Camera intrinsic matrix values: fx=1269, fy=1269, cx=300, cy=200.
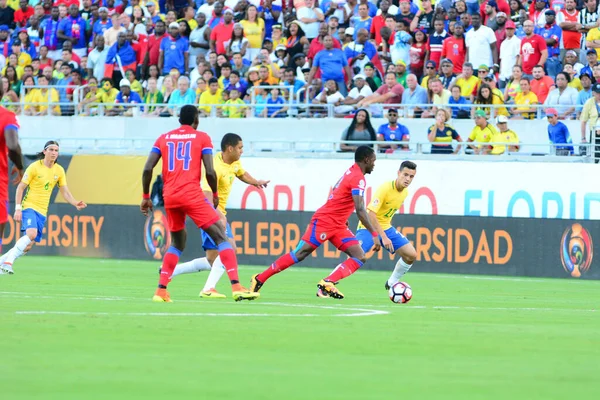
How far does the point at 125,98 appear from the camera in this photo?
31594 mm

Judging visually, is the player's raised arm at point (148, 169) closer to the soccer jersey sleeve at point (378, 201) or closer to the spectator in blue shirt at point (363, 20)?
the soccer jersey sleeve at point (378, 201)

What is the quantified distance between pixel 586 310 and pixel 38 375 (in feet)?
28.0

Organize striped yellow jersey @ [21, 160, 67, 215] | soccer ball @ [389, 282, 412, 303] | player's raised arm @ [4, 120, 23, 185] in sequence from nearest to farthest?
player's raised arm @ [4, 120, 23, 185], soccer ball @ [389, 282, 412, 303], striped yellow jersey @ [21, 160, 67, 215]

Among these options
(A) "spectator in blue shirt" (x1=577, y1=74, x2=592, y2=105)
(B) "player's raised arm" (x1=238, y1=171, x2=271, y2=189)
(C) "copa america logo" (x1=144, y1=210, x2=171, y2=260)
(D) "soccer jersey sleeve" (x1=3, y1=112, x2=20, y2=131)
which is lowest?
Answer: (C) "copa america logo" (x1=144, y1=210, x2=171, y2=260)

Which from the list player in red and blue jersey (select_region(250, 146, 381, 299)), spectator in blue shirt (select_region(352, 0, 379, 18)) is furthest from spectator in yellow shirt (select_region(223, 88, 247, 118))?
player in red and blue jersey (select_region(250, 146, 381, 299))

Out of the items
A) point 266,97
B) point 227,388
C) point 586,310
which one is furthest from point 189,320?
point 266,97

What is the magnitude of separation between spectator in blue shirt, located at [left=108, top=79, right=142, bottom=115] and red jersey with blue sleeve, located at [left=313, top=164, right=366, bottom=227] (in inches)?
635

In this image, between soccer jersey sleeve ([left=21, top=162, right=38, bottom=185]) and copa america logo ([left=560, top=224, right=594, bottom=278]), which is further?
copa america logo ([left=560, top=224, right=594, bottom=278])

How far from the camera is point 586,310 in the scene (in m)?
14.5

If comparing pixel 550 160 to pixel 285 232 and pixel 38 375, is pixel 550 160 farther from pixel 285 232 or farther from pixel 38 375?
pixel 38 375

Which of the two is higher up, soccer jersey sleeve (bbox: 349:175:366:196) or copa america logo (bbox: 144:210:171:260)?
soccer jersey sleeve (bbox: 349:175:366:196)

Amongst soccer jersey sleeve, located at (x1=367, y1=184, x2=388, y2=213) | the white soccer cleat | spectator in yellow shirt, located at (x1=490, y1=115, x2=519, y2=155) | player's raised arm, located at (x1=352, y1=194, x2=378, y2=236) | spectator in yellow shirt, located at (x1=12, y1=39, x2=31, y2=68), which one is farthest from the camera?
spectator in yellow shirt, located at (x1=12, y1=39, x2=31, y2=68)

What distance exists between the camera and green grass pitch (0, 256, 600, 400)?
23.6ft

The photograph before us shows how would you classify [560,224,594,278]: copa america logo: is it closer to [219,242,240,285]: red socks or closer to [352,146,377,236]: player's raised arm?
[352,146,377,236]: player's raised arm
